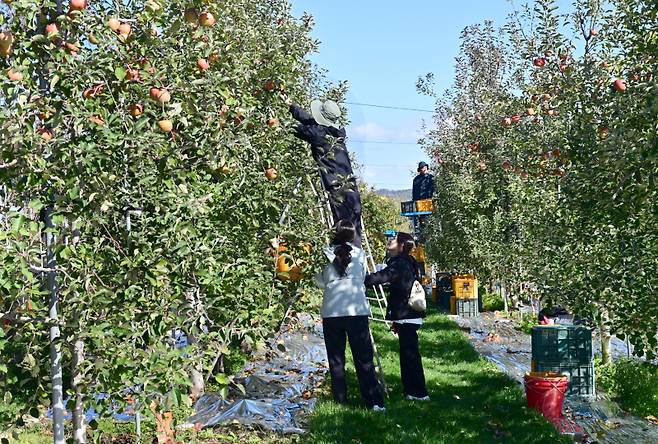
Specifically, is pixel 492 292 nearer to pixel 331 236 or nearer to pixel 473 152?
pixel 473 152

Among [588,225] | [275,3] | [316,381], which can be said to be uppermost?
[275,3]

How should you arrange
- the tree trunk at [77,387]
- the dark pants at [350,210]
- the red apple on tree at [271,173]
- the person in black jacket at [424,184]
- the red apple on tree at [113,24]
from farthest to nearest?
the person in black jacket at [424,184] < the dark pants at [350,210] < the red apple on tree at [271,173] < the tree trunk at [77,387] < the red apple on tree at [113,24]

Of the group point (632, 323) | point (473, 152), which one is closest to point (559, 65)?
point (632, 323)

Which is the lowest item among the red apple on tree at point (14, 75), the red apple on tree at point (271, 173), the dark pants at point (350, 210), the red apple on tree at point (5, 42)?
the dark pants at point (350, 210)

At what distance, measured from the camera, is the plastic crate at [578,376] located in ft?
26.9

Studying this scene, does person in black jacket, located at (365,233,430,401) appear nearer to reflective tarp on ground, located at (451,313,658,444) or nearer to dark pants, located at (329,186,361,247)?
dark pants, located at (329,186,361,247)

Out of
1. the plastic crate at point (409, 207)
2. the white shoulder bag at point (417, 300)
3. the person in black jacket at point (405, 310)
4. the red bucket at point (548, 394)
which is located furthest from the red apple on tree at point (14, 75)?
the plastic crate at point (409, 207)

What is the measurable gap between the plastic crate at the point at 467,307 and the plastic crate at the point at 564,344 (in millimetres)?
7616

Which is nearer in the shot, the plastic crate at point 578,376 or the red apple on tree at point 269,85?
the red apple on tree at point 269,85

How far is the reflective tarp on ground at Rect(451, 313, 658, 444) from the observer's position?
678 cm

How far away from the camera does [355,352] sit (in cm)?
681

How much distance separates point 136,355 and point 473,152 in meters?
13.7

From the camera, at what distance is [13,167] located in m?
3.47

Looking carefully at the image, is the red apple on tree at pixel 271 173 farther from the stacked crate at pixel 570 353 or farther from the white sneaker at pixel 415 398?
the stacked crate at pixel 570 353
